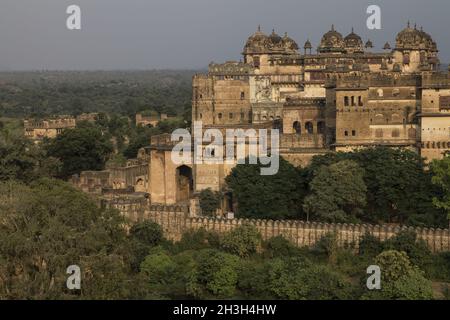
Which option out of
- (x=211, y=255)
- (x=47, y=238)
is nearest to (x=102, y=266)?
(x=47, y=238)

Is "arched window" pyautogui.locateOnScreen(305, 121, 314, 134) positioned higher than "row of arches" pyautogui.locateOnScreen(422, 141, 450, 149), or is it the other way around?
"arched window" pyautogui.locateOnScreen(305, 121, 314, 134)

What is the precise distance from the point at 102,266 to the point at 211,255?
16.7ft

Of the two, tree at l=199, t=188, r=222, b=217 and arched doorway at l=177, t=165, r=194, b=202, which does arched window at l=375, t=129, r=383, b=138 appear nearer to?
tree at l=199, t=188, r=222, b=217

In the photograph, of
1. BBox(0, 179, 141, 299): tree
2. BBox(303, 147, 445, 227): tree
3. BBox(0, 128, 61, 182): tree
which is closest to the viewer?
BBox(0, 179, 141, 299): tree

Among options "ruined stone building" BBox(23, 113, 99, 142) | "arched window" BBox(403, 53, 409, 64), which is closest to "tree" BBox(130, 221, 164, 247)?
"arched window" BBox(403, 53, 409, 64)

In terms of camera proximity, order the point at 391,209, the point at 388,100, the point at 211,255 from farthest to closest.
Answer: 1. the point at 388,100
2. the point at 391,209
3. the point at 211,255

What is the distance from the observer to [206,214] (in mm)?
41906

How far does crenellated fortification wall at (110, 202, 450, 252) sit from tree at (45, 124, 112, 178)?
17855 mm

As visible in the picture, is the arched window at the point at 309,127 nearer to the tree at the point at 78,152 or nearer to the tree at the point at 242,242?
the tree at the point at 242,242

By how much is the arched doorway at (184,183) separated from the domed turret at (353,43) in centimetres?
1547

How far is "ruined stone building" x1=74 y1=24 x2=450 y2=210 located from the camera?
44125 mm

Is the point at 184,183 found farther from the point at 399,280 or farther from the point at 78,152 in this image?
the point at 399,280

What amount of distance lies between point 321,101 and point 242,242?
14.9 m

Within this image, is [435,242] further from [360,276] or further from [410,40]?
[410,40]
